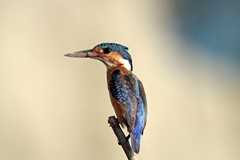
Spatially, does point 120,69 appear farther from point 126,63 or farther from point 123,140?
point 123,140

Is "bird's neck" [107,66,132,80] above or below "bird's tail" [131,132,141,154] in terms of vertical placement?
above

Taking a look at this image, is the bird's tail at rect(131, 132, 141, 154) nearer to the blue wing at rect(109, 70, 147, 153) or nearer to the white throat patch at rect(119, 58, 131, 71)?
the blue wing at rect(109, 70, 147, 153)

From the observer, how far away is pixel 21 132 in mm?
2098

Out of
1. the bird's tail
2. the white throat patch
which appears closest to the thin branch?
the bird's tail

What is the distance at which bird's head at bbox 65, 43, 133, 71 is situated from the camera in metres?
0.88

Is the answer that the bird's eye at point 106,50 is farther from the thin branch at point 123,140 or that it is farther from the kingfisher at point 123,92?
the thin branch at point 123,140

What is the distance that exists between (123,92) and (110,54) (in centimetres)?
9

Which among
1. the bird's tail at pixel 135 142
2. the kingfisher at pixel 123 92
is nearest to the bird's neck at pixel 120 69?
the kingfisher at pixel 123 92

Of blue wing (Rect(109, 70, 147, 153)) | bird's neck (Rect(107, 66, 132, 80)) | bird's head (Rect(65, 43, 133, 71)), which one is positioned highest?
bird's head (Rect(65, 43, 133, 71))

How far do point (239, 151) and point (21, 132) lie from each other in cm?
114

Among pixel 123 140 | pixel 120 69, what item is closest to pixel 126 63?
pixel 120 69

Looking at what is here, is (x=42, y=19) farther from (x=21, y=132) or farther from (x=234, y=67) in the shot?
(x=234, y=67)

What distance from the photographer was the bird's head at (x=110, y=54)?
2.89 feet

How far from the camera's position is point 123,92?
2.83 feet
